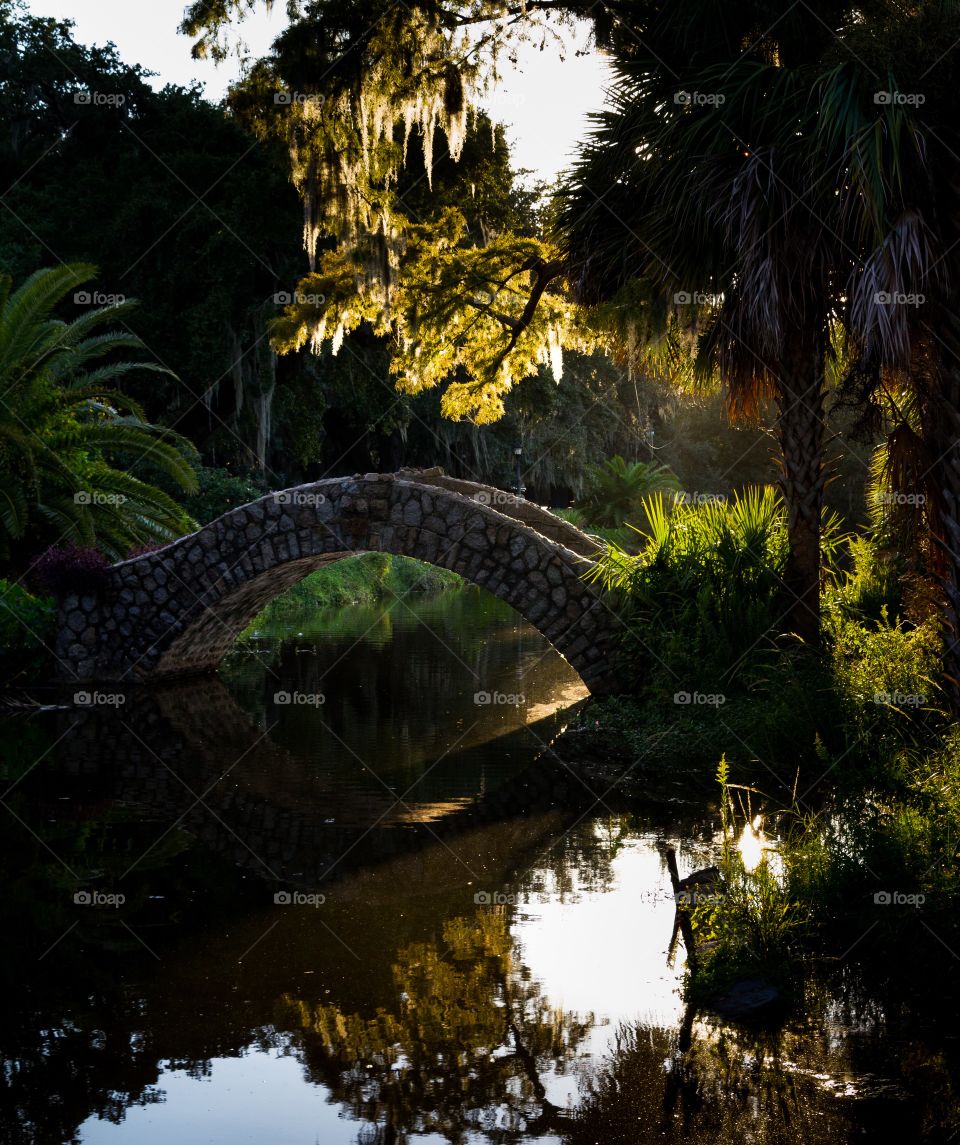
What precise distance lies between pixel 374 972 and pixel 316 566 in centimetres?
996

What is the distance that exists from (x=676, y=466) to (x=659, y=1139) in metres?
40.0

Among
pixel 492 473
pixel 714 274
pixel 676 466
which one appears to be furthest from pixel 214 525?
pixel 676 466

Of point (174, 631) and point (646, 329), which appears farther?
point (174, 631)

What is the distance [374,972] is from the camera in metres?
6.18

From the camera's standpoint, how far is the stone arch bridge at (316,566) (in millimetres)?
13430

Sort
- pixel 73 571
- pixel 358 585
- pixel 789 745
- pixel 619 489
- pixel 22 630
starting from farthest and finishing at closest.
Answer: pixel 619 489, pixel 358 585, pixel 22 630, pixel 73 571, pixel 789 745

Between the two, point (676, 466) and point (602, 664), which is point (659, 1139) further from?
point (676, 466)

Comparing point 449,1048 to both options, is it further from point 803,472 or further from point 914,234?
point 803,472

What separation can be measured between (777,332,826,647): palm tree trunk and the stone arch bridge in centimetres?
209

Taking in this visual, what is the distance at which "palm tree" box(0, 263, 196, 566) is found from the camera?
16.5 meters

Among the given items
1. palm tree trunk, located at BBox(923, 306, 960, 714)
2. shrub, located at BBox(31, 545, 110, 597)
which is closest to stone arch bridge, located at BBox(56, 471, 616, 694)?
shrub, located at BBox(31, 545, 110, 597)

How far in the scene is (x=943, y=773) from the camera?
7.53 meters

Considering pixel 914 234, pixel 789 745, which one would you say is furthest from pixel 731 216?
pixel 789 745

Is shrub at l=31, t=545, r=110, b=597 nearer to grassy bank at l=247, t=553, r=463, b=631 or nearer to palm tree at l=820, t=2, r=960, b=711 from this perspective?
grassy bank at l=247, t=553, r=463, b=631
